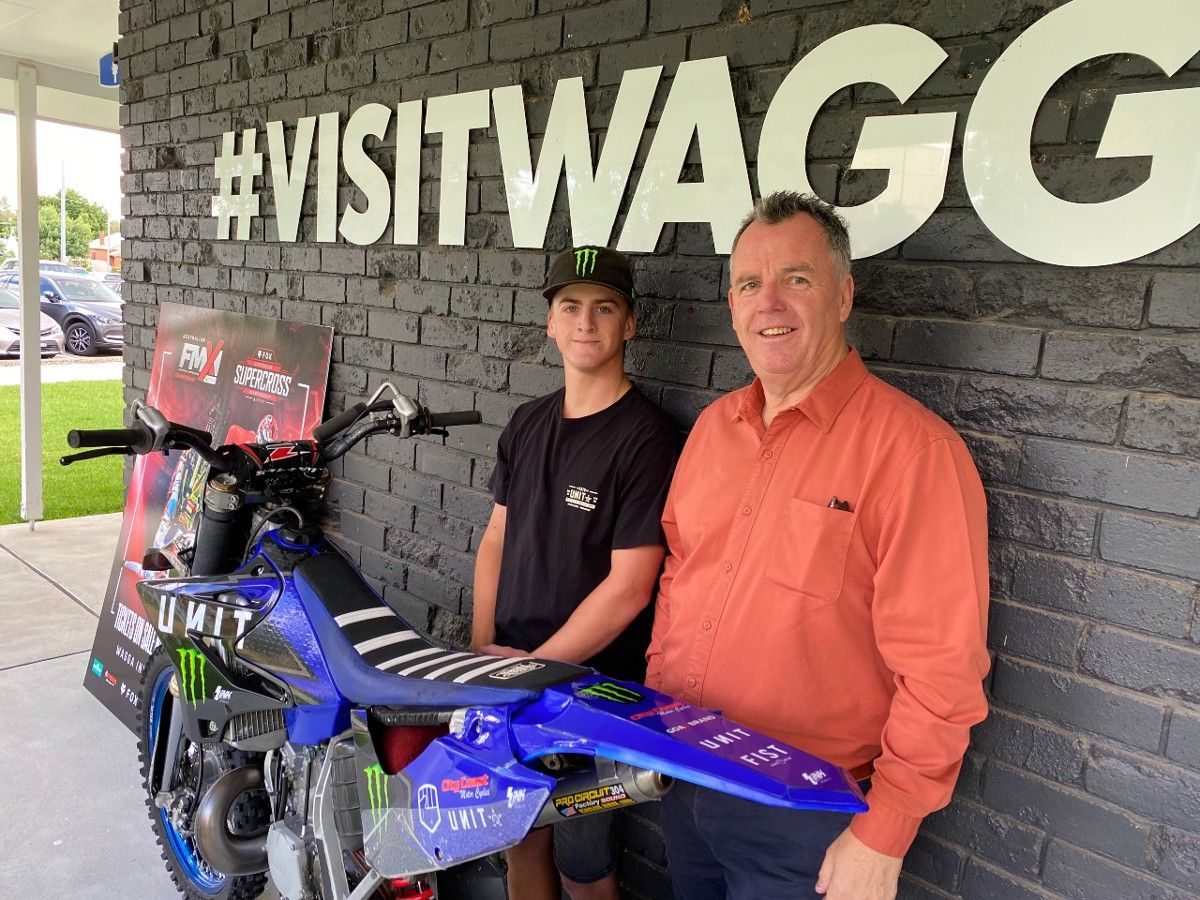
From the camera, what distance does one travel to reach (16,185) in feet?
18.1

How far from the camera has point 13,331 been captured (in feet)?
53.1

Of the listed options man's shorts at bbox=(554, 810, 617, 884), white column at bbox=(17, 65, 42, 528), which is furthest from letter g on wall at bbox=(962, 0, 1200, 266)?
white column at bbox=(17, 65, 42, 528)

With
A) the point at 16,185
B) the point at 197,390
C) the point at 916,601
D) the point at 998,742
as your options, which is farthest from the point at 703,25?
the point at 16,185

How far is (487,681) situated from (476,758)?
120mm

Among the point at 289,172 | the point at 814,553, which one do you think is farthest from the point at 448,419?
the point at 289,172

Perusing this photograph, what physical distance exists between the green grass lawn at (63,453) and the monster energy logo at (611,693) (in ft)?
14.8

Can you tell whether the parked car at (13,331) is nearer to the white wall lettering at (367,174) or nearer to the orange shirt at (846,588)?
the white wall lettering at (367,174)

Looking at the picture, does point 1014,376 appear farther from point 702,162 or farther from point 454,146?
point 454,146

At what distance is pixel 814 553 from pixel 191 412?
10.1ft

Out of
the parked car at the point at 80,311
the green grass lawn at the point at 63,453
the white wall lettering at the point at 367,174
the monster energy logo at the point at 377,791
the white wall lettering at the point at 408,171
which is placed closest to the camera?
the monster energy logo at the point at 377,791

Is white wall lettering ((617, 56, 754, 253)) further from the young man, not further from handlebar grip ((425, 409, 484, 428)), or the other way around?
handlebar grip ((425, 409, 484, 428))

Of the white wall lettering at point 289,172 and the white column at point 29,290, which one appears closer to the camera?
the white wall lettering at point 289,172

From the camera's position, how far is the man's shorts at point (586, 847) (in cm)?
205

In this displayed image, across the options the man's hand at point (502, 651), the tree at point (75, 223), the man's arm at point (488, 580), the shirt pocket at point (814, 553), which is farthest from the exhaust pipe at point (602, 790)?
the tree at point (75, 223)
